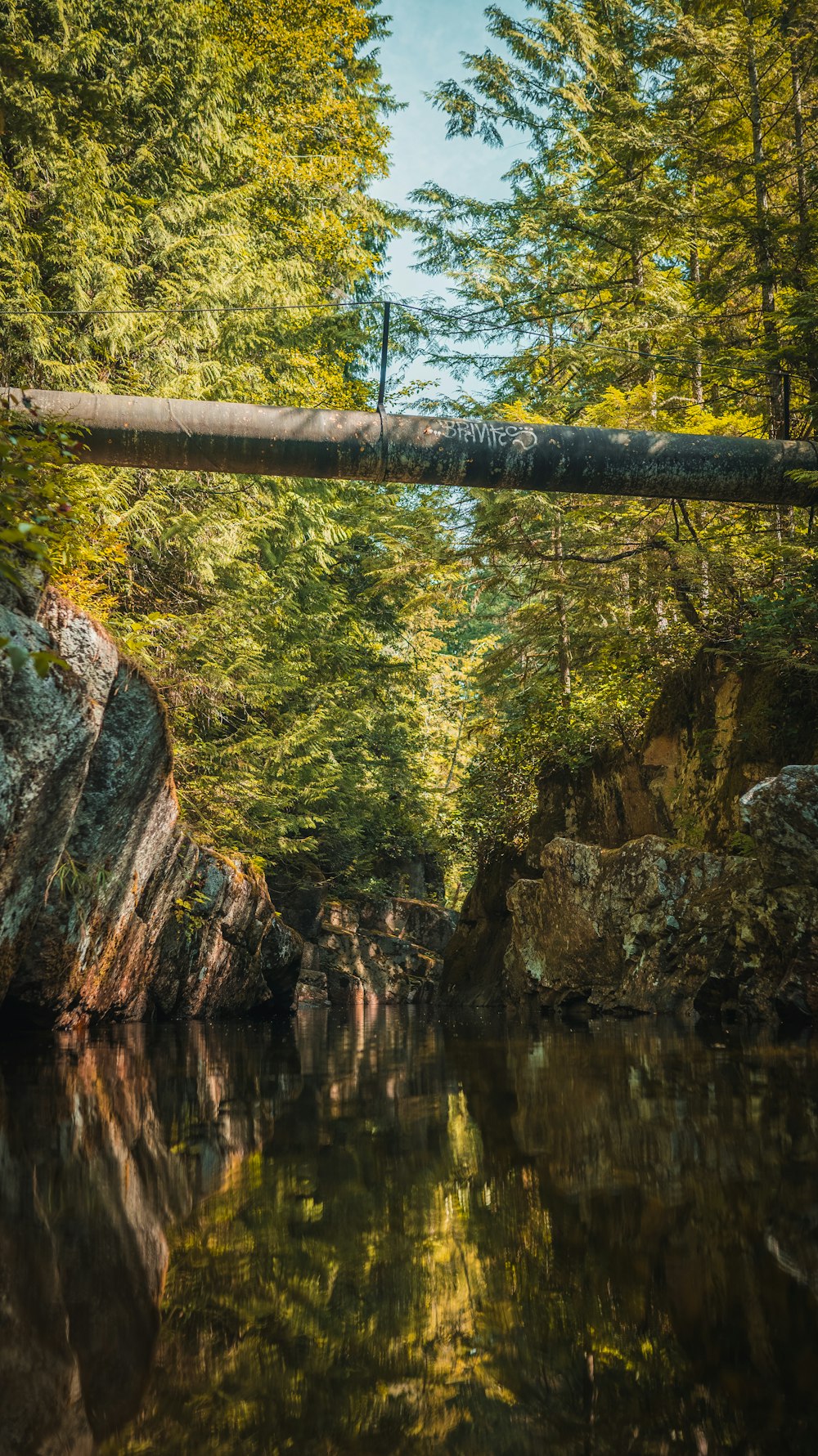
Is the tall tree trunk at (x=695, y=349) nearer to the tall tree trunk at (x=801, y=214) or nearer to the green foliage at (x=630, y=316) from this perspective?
the green foliage at (x=630, y=316)

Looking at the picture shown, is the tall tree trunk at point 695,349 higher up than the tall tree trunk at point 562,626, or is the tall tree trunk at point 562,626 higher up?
the tall tree trunk at point 695,349

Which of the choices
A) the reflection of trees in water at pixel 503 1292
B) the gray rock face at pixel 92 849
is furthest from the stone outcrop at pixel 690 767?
the reflection of trees in water at pixel 503 1292

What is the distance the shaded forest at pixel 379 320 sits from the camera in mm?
9664

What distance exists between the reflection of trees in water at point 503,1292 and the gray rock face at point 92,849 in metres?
2.62

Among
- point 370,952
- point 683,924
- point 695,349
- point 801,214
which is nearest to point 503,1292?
point 683,924

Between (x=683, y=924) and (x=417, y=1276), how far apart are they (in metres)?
7.60

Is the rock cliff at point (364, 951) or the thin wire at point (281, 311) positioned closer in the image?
the thin wire at point (281, 311)

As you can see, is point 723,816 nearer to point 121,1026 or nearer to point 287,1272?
point 121,1026

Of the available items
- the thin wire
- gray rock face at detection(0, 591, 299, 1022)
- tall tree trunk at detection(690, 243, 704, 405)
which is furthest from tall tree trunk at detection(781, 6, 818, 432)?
gray rock face at detection(0, 591, 299, 1022)

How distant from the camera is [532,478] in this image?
321 inches

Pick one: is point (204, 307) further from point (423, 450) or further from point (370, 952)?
point (370, 952)

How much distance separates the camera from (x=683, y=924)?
28.9 ft

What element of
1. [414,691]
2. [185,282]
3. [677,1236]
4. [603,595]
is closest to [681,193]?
[603,595]

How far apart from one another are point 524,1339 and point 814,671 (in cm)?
759
